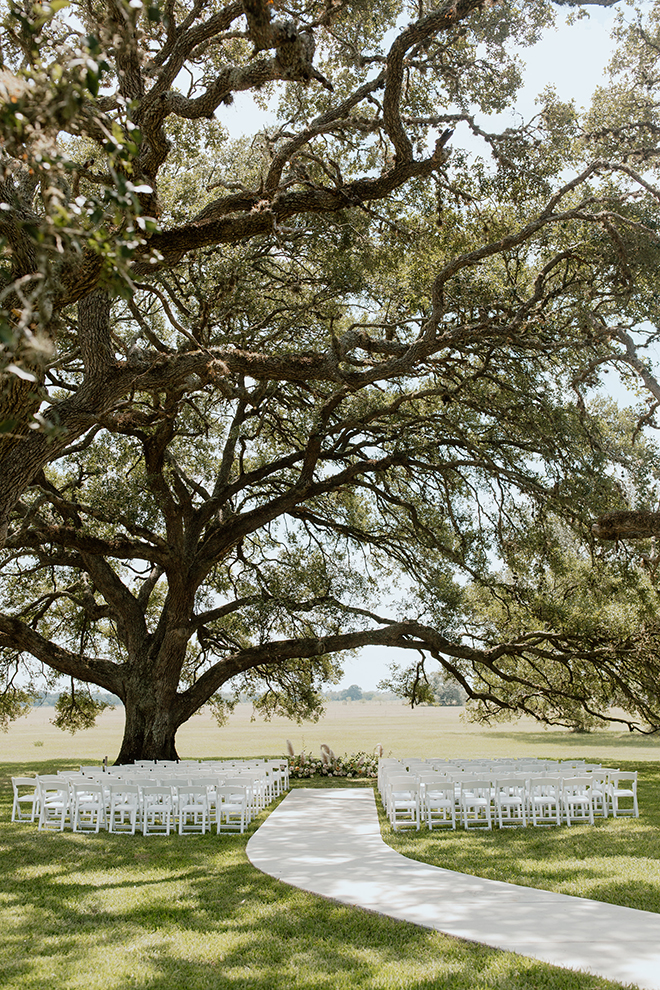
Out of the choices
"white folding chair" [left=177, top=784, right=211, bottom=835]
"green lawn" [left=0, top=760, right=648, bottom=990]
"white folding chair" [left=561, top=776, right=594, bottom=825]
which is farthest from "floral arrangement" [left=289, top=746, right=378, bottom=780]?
"green lawn" [left=0, top=760, right=648, bottom=990]

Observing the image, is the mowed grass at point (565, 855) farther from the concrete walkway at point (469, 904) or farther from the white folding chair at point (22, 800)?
the white folding chair at point (22, 800)

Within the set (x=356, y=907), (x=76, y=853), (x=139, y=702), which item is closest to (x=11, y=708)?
(x=139, y=702)

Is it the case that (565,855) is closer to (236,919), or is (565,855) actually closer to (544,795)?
(544,795)

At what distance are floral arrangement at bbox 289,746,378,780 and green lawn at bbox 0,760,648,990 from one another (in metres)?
9.53

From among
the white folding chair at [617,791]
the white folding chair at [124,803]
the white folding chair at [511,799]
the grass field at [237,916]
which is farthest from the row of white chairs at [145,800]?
the white folding chair at [617,791]

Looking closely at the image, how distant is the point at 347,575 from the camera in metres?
18.4

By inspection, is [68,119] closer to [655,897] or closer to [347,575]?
[655,897]

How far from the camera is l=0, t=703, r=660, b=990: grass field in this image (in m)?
4.64

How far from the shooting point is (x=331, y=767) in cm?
1933

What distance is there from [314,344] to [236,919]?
9729 mm

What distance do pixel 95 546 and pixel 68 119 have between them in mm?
13055

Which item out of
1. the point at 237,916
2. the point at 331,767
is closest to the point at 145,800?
the point at 237,916

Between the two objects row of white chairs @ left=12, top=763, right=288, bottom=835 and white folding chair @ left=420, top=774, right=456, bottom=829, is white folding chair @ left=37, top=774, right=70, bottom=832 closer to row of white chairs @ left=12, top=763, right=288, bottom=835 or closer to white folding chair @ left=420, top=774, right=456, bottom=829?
row of white chairs @ left=12, top=763, right=288, bottom=835

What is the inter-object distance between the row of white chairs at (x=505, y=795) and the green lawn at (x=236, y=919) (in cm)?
69
